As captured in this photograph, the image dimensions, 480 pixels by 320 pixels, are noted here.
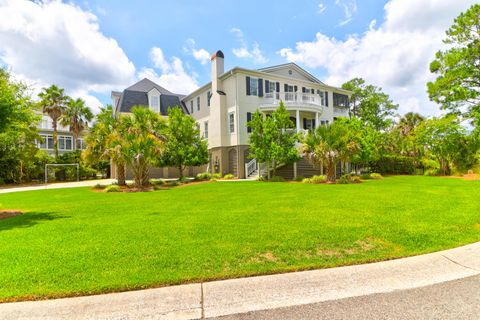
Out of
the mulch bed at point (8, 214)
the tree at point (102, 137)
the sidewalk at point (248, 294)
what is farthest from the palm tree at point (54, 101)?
the sidewalk at point (248, 294)

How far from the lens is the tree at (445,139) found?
899 inches

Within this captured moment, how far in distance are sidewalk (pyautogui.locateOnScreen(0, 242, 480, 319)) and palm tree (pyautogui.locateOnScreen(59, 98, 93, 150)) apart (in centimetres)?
3097

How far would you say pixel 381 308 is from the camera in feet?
9.66

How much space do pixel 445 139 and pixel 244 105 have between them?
1817 centimetres

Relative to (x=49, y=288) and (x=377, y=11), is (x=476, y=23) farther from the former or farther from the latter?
(x=49, y=288)

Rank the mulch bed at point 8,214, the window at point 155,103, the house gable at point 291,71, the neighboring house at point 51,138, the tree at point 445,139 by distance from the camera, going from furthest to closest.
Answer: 1. the neighboring house at point 51,138
2. the window at point 155,103
3. the house gable at point 291,71
4. the tree at point 445,139
5. the mulch bed at point 8,214

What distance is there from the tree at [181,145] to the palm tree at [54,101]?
16265mm

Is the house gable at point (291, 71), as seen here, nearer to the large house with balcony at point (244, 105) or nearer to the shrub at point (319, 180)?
the large house with balcony at point (244, 105)

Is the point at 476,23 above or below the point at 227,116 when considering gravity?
above

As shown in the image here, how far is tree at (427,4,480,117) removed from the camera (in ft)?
69.5

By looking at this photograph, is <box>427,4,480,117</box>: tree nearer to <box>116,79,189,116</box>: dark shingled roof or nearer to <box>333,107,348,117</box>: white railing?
<box>333,107,348,117</box>: white railing

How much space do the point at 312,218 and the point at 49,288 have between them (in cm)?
560

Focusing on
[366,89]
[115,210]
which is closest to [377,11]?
[115,210]

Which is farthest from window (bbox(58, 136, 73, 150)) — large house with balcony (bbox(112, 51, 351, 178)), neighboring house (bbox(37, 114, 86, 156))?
large house with balcony (bbox(112, 51, 351, 178))
